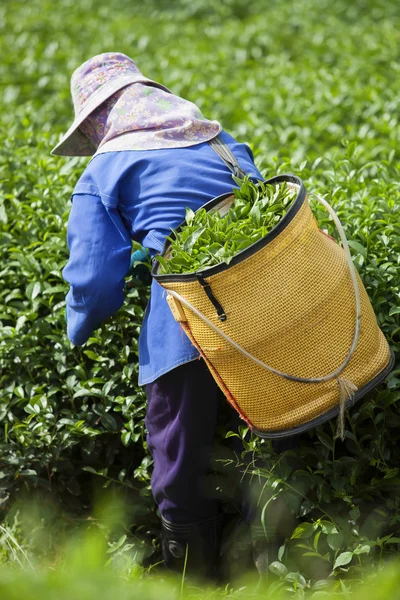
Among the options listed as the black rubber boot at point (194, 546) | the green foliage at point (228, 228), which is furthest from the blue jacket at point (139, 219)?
the black rubber boot at point (194, 546)

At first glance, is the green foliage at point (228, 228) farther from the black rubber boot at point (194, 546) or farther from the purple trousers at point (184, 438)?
the black rubber boot at point (194, 546)

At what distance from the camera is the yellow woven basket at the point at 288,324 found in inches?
87.0

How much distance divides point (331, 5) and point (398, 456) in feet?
19.3

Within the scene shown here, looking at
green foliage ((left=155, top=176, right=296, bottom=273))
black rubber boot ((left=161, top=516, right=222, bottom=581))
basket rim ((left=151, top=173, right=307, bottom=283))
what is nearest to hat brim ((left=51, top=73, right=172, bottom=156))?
green foliage ((left=155, top=176, right=296, bottom=273))

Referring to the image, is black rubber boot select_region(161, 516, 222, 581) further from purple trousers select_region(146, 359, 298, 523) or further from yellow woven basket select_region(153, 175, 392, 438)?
yellow woven basket select_region(153, 175, 392, 438)

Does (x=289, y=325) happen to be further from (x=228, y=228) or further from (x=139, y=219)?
(x=139, y=219)

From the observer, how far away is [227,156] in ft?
8.84

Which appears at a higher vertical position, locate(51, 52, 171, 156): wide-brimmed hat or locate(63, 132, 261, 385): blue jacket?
locate(51, 52, 171, 156): wide-brimmed hat

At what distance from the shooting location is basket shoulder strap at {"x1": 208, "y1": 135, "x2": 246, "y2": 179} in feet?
8.70

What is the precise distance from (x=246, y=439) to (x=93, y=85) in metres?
1.32

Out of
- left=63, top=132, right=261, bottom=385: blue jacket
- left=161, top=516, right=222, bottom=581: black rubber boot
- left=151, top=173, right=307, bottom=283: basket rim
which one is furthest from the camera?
left=161, top=516, right=222, bottom=581: black rubber boot

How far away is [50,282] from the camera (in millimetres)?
3324

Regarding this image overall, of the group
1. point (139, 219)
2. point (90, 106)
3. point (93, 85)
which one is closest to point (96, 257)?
point (139, 219)

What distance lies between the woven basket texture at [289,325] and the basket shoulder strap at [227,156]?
43 cm
